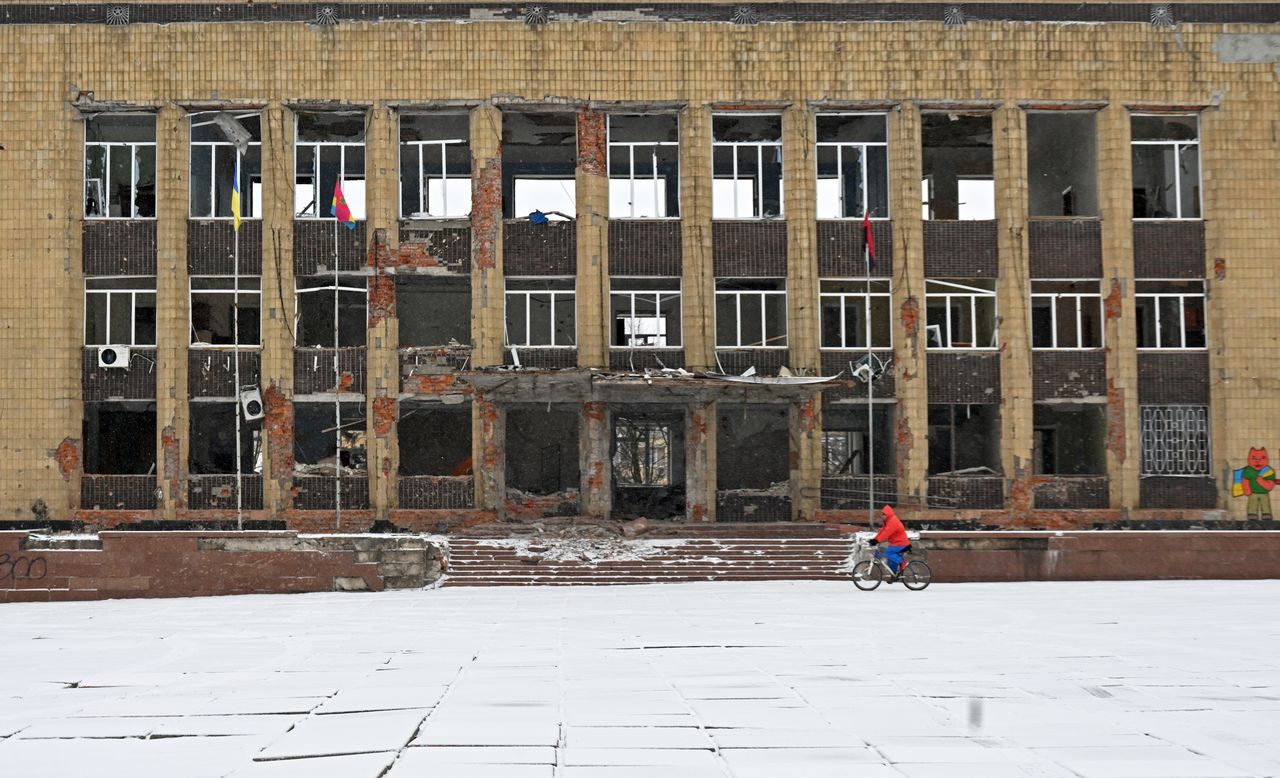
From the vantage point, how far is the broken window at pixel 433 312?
28812 millimetres

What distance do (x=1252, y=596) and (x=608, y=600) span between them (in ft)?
36.3

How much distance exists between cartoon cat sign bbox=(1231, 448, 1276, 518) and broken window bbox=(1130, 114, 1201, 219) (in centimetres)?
628

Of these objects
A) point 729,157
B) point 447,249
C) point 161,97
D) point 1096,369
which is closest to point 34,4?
point 161,97

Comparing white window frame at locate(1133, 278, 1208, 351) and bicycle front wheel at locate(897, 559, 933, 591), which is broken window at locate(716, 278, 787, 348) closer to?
bicycle front wheel at locate(897, 559, 933, 591)

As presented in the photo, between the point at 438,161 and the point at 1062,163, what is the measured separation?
16747 millimetres

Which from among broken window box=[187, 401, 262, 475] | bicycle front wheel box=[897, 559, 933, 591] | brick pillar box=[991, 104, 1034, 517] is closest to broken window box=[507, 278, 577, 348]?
broken window box=[187, 401, 262, 475]

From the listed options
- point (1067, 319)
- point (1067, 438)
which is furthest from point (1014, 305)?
point (1067, 438)

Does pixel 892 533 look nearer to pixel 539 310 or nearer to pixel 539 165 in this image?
pixel 539 310

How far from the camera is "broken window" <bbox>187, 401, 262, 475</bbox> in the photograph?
2812cm

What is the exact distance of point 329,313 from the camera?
28422 mm

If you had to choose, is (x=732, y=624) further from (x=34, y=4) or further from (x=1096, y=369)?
(x=34, y=4)

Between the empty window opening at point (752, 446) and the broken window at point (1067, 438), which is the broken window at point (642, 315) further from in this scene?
the broken window at point (1067, 438)

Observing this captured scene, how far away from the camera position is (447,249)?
2792 centimetres

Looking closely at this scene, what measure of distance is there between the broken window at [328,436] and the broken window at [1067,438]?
56.3 ft
